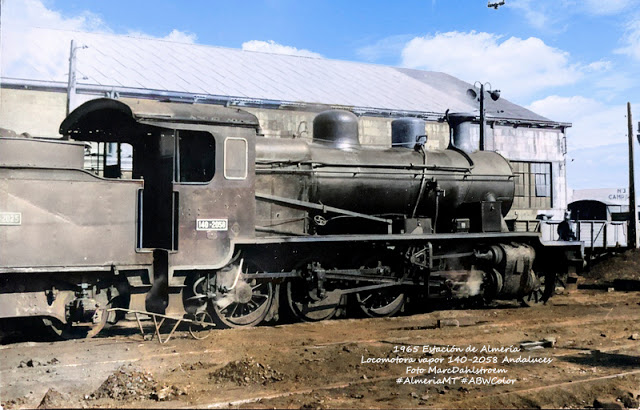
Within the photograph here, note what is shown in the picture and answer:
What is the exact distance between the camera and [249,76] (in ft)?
68.0

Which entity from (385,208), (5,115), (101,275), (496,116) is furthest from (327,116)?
(496,116)

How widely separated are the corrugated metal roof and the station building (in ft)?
0.15

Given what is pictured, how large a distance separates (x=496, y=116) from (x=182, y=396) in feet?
69.2

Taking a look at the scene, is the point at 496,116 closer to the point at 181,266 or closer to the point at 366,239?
the point at 366,239

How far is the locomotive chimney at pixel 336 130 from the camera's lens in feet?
31.3

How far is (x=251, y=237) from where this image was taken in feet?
25.5

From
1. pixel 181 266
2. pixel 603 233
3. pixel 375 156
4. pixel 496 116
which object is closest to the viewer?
pixel 181 266

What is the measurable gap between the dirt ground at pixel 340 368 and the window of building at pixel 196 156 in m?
2.13

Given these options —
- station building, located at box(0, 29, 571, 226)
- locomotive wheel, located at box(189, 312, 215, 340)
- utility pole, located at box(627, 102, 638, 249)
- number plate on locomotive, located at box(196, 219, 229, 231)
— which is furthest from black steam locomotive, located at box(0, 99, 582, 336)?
utility pole, located at box(627, 102, 638, 249)

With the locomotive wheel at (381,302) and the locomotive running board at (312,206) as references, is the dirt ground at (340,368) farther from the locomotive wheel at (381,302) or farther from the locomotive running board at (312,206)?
the locomotive running board at (312,206)

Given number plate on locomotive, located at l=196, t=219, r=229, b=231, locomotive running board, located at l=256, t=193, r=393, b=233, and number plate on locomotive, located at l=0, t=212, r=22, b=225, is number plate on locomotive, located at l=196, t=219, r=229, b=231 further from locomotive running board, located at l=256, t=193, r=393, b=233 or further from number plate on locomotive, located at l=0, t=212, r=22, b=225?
number plate on locomotive, located at l=0, t=212, r=22, b=225

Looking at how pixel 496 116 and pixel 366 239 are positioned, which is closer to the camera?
pixel 366 239

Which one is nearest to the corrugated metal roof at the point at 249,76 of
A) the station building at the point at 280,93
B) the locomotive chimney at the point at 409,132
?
the station building at the point at 280,93

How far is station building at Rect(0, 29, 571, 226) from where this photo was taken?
15805 mm
